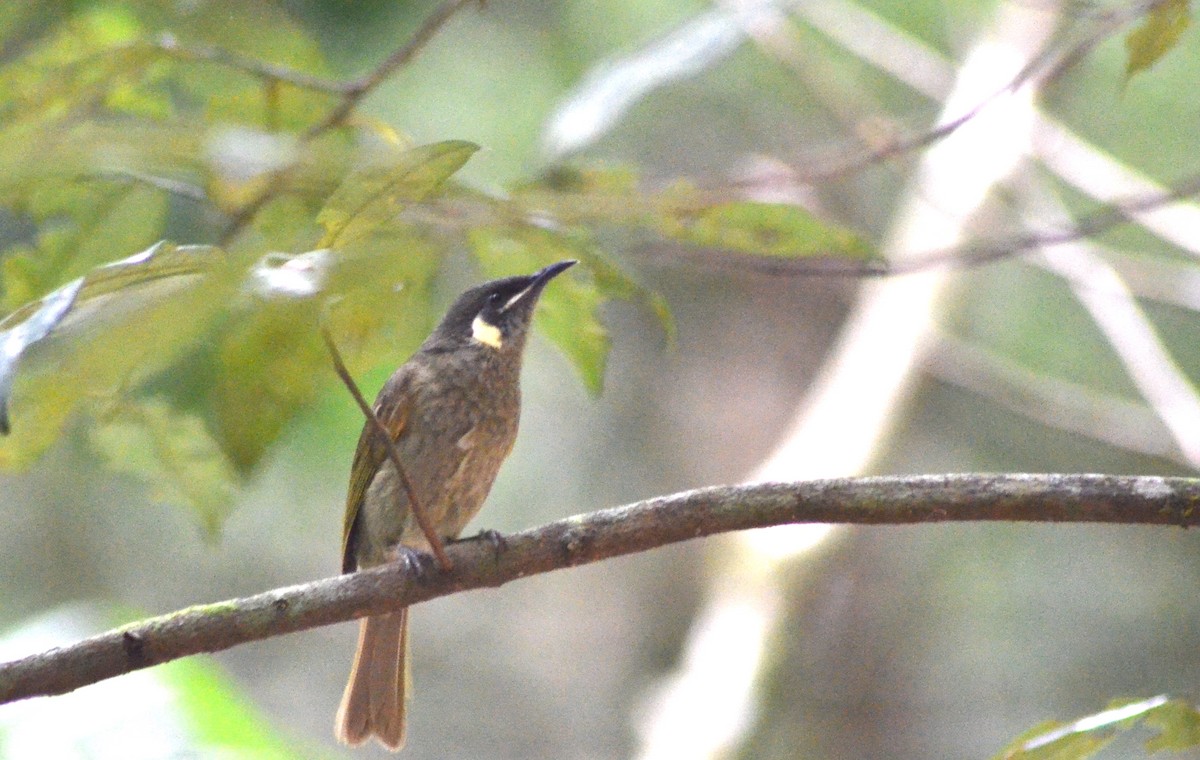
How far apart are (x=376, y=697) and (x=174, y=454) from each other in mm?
1250

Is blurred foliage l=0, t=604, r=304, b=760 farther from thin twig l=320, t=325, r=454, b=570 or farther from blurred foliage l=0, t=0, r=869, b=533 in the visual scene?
thin twig l=320, t=325, r=454, b=570

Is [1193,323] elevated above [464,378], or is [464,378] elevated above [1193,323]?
[1193,323]

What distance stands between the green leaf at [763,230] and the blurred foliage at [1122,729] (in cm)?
90

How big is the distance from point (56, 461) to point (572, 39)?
122 inches

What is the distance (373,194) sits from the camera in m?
1.39

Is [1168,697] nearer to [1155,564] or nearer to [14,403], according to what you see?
[14,403]

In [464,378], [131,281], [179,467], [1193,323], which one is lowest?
[179,467]

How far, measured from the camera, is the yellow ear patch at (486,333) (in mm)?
3176

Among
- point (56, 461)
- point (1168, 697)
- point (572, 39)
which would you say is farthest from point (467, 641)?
point (1168, 697)

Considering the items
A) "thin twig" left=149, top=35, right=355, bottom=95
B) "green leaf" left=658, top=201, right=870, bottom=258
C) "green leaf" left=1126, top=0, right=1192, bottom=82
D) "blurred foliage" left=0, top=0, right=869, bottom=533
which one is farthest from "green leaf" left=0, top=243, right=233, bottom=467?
"green leaf" left=1126, top=0, right=1192, bottom=82

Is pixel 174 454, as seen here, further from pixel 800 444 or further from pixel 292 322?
pixel 800 444

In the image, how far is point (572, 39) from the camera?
19.8 feet

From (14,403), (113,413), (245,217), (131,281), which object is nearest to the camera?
(131,281)

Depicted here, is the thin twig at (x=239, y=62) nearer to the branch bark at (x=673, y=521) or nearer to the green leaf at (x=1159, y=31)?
the branch bark at (x=673, y=521)
